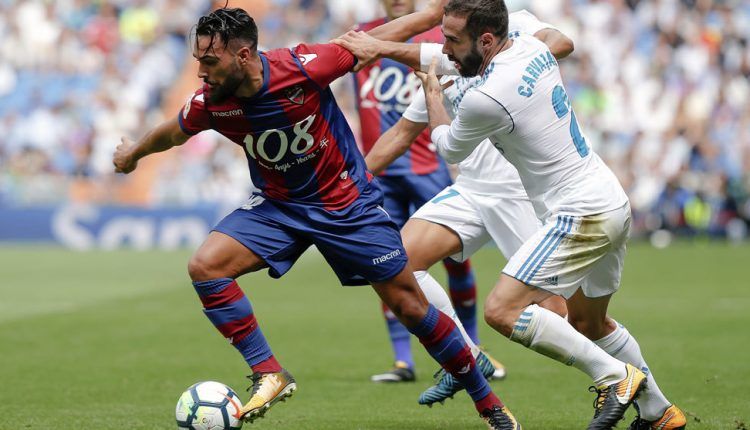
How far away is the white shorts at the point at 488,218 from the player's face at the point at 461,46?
1881mm

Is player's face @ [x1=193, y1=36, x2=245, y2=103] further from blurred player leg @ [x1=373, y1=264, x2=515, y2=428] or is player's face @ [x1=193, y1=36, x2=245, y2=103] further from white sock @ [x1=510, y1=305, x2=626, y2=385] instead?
white sock @ [x1=510, y1=305, x2=626, y2=385]

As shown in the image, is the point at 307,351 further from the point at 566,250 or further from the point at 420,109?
the point at 566,250

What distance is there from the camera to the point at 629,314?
40.1 feet

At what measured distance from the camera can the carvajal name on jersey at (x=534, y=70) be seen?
228 inches

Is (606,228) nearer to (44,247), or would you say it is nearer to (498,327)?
(498,327)

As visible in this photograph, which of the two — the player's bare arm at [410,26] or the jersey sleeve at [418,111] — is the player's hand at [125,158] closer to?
the player's bare arm at [410,26]

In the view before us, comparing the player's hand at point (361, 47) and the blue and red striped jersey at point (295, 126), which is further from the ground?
the player's hand at point (361, 47)

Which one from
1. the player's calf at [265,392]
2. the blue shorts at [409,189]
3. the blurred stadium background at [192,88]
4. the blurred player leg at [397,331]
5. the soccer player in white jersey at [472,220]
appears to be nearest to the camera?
the player's calf at [265,392]

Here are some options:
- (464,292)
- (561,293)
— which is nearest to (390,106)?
(464,292)

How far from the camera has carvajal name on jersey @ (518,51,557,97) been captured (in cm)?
579

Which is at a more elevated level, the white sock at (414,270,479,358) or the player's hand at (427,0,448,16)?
the player's hand at (427,0,448,16)

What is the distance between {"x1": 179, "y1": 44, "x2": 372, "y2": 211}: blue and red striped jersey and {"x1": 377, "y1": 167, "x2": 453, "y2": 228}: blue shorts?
2.47 meters

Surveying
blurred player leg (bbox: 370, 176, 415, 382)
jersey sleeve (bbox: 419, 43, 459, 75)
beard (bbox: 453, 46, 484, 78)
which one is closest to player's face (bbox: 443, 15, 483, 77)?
beard (bbox: 453, 46, 484, 78)

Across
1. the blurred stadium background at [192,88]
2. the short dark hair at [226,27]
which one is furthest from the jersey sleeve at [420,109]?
the blurred stadium background at [192,88]
